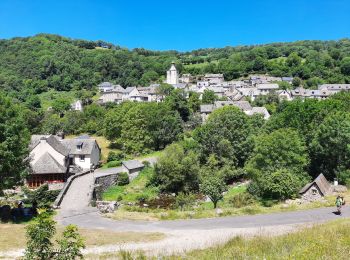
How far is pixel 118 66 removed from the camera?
17775 cm

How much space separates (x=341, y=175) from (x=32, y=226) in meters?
30.2

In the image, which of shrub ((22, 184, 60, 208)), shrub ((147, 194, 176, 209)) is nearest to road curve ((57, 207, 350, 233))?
shrub ((22, 184, 60, 208))

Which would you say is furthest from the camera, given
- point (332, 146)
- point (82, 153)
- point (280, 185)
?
point (82, 153)

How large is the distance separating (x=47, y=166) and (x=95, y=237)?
1159 inches

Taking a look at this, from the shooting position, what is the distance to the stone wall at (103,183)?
139 feet

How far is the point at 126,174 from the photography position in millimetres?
50250

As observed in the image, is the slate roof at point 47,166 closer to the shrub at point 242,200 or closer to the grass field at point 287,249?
the shrub at point 242,200

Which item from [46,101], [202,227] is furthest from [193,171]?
[46,101]

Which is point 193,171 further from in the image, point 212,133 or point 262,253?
point 262,253

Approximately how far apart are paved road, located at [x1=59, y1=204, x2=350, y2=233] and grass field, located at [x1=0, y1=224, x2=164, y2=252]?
4.56 feet

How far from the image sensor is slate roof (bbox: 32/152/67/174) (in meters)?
47.2

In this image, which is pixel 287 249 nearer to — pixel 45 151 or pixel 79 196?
pixel 79 196

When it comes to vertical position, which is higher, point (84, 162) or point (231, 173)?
point (84, 162)

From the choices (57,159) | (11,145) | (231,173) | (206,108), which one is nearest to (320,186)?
(231,173)
